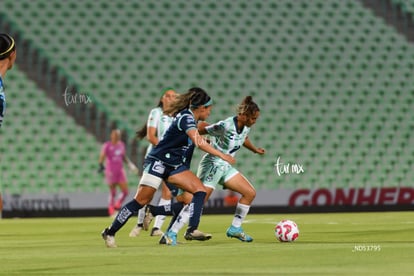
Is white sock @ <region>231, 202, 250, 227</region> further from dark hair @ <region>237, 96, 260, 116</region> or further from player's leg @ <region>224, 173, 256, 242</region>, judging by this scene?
dark hair @ <region>237, 96, 260, 116</region>

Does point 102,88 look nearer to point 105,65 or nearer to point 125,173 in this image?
point 105,65

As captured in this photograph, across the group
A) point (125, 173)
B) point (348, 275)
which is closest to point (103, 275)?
point (348, 275)

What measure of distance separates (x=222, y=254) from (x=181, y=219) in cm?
172

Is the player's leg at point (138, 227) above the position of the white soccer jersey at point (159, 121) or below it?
below

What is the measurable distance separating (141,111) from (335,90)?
17.3 ft

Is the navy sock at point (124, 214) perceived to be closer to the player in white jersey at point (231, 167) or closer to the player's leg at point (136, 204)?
the player's leg at point (136, 204)

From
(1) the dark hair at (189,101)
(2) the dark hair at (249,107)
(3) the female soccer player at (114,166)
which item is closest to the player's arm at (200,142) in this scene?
(1) the dark hair at (189,101)

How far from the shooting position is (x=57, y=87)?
963 inches

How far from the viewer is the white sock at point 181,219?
431 inches

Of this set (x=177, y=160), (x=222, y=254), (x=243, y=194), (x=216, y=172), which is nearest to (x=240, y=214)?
(x=243, y=194)

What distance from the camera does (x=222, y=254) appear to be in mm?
9328

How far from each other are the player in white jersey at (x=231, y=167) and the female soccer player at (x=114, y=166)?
9.36 meters

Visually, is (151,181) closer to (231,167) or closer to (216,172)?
(216,172)

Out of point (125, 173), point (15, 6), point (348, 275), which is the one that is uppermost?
point (15, 6)
